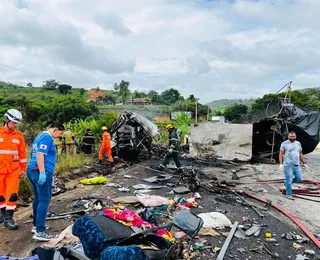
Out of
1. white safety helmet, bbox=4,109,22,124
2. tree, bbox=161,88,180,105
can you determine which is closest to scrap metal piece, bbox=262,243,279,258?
white safety helmet, bbox=4,109,22,124

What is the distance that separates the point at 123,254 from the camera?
257 cm

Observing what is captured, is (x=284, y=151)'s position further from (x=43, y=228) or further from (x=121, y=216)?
(x=43, y=228)

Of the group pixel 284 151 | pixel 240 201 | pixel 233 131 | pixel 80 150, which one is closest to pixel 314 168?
pixel 233 131

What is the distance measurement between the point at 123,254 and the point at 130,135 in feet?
31.1

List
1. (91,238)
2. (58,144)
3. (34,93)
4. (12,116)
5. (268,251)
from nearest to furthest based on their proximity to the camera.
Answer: (91,238)
(268,251)
(12,116)
(58,144)
(34,93)

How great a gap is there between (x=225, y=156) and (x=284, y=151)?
6429 millimetres

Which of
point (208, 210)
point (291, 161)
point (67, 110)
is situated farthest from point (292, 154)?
point (67, 110)

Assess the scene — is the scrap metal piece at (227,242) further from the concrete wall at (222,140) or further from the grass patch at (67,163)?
the concrete wall at (222,140)

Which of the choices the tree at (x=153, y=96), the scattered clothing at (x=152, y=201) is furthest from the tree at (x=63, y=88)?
the scattered clothing at (x=152, y=201)

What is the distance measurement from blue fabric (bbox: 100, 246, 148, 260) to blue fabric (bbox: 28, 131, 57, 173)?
1.69m

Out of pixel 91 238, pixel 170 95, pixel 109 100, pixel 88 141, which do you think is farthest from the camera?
pixel 170 95

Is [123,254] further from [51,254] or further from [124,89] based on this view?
[124,89]

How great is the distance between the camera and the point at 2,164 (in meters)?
4.25

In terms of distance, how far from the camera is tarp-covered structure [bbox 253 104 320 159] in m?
12.0
